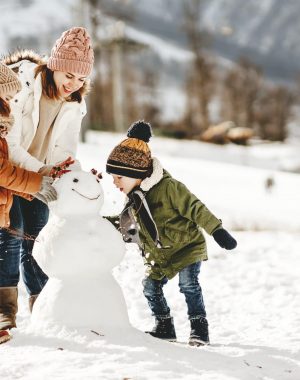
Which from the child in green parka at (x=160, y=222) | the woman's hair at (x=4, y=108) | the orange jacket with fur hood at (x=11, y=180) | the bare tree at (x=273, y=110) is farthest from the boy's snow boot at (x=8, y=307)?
the bare tree at (x=273, y=110)

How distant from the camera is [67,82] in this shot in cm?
336

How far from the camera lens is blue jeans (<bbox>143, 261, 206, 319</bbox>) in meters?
3.38

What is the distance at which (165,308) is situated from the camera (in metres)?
3.49

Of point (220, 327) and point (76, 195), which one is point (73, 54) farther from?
point (220, 327)

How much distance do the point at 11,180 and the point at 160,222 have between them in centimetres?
87

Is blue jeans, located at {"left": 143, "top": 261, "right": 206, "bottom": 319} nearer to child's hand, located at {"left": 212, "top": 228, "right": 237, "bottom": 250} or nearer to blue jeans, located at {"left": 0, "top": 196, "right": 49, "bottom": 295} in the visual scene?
child's hand, located at {"left": 212, "top": 228, "right": 237, "bottom": 250}

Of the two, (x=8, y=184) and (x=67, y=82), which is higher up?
(x=67, y=82)

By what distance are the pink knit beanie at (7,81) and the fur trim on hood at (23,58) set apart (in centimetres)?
36

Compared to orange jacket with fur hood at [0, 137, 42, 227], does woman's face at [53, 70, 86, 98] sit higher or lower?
higher

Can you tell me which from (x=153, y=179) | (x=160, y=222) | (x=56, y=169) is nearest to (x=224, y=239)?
(x=160, y=222)

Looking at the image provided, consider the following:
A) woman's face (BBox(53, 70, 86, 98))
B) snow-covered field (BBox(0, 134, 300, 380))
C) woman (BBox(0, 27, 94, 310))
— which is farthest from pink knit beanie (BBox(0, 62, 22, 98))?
snow-covered field (BBox(0, 134, 300, 380))

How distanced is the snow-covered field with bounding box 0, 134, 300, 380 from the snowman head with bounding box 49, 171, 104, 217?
1.99 ft

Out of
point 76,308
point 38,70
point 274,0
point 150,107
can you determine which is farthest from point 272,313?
point 274,0

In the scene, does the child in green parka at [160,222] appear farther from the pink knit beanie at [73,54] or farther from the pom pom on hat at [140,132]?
the pink knit beanie at [73,54]
